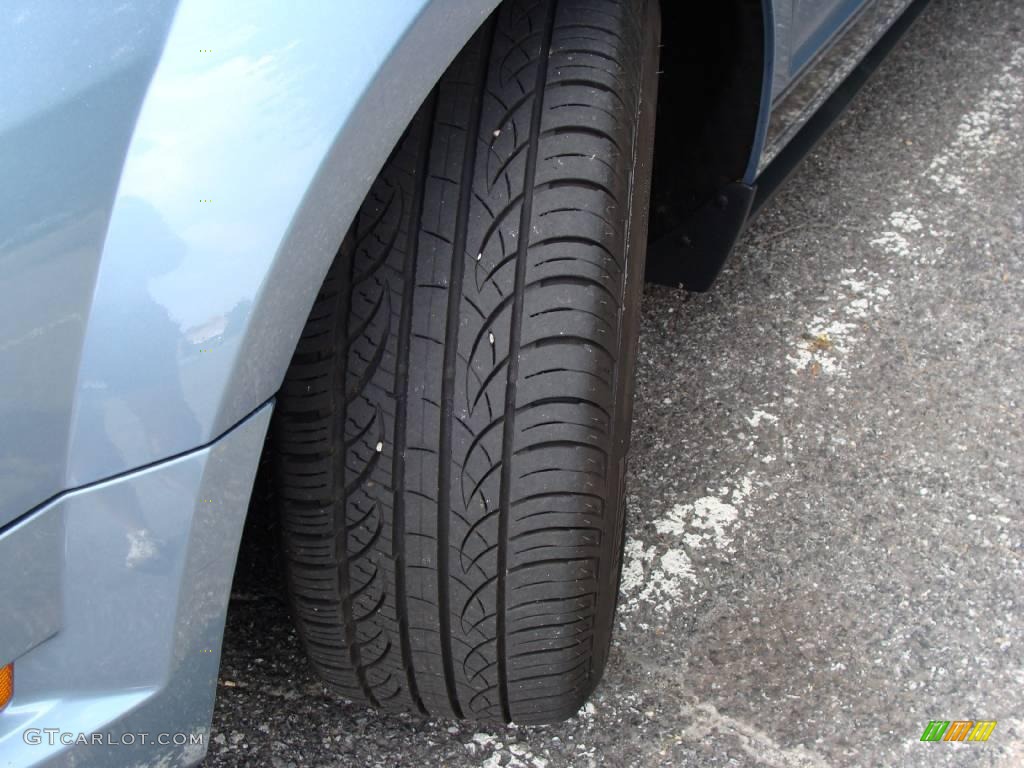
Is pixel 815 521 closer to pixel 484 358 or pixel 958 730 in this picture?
pixel 958 730

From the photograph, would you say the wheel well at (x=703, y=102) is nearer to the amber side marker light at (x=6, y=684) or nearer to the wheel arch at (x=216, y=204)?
the wheel arch at (x=216, y=204)

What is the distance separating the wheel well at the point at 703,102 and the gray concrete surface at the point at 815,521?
0.38m

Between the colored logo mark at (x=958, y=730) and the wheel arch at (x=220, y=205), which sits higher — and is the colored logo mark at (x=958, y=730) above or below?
below

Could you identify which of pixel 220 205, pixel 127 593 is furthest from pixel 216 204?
pixel 127 593

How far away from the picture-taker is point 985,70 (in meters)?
3.11

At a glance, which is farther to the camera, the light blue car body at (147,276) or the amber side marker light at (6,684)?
the amber side marker light at (6,684)

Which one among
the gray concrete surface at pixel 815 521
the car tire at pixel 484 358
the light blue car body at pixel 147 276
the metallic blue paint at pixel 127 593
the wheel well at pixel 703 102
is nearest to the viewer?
the light blue car body at pixel 147 276

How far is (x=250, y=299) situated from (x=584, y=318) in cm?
40

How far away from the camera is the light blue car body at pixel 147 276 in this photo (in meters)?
0.81

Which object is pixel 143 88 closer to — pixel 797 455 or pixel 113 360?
pixel 113 360

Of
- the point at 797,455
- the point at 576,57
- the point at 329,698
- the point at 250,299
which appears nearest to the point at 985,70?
the point at 797,455

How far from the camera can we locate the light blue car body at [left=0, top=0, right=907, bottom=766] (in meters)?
0.81

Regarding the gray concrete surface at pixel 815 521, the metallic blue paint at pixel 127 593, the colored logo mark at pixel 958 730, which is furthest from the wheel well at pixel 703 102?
the metallic blue paint at pixel 127 593

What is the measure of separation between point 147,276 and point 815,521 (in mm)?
1316
